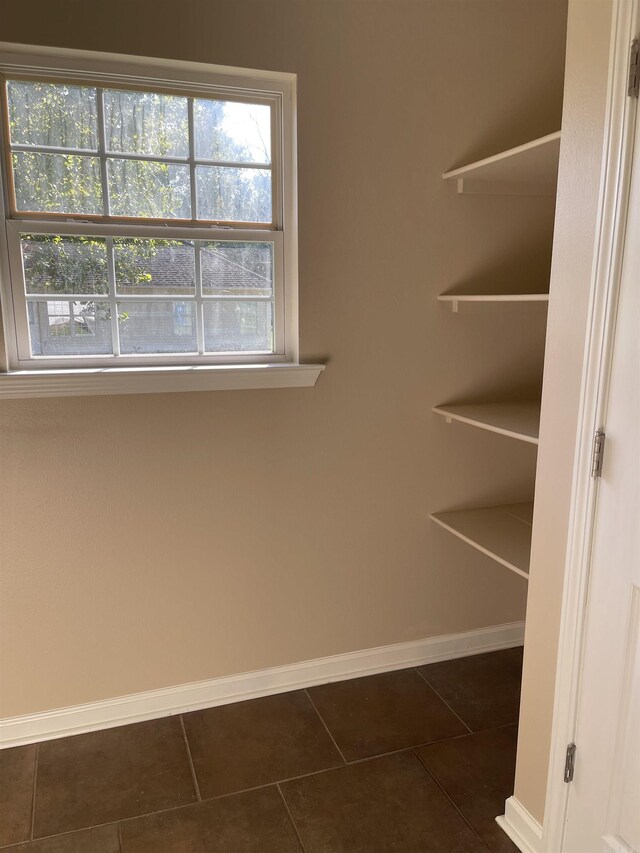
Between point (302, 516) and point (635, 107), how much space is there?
1.64m

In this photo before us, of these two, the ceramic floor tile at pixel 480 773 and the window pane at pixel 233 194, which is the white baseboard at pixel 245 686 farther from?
the window pane at pixel 233 194

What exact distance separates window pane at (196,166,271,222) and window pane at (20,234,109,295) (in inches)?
14.9

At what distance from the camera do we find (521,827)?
1.79m

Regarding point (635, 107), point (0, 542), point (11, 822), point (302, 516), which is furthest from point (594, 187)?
point (11, 822)

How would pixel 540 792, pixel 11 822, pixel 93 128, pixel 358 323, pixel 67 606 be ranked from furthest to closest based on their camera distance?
pixel 358 323, pixel 67 606, pixel 93 128, pixel 11 822, pixel 540 792

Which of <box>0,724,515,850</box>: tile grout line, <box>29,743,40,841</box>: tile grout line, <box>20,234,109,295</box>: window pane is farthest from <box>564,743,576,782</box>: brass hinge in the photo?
<box>20,234,109,295</box>: window pane

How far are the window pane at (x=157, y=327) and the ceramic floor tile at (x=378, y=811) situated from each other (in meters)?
1.50

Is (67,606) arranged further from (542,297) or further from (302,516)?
(542,297)

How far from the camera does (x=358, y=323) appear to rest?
232 centimetres

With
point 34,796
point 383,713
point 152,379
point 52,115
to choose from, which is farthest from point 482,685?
point 52,115

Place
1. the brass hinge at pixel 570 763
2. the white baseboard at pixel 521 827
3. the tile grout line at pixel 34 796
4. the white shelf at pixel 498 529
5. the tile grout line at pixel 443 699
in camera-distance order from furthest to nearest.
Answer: the tile grout line at pixel 443 699 → the white shelf at pixel 498 529 → the tile grout line at pixel 34 796 → the white baseboard at pixel 521 827 → the brass hinge at pixel 570 763

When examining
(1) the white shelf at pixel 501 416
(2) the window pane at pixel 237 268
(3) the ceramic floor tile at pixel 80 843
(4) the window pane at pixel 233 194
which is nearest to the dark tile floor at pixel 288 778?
(3) the ceramic floor tile at pixel 80 843

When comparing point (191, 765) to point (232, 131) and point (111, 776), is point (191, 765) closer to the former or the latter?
point (111, 776)

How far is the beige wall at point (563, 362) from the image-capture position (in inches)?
55.9
